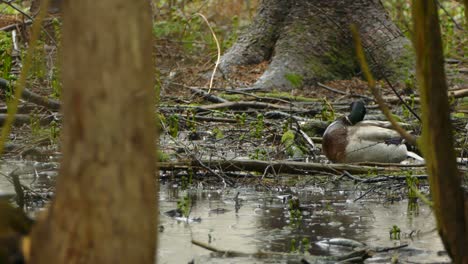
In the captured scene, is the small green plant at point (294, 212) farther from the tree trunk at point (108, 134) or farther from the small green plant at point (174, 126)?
the tree trunk at point (108, 134)

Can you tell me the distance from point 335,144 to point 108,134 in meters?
5.92

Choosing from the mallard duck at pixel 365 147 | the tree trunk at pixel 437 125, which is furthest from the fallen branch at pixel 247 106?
the tree trunk at pixel 437 125

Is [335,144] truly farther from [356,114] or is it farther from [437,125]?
[437,125]

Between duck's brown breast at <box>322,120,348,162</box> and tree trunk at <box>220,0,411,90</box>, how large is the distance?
3.82 metres

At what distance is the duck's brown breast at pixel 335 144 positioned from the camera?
326 inches

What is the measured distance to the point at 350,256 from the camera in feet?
15.4

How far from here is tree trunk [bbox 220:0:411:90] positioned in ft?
41.4

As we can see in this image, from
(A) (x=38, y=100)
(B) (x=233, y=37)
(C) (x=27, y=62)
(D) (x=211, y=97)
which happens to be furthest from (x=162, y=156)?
(B) (x=233, y=37)

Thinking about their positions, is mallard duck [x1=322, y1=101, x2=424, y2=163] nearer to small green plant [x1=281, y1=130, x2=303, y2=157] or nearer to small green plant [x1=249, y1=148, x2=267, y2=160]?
small green plant [x1=281, y1=130, x2=303, y2=157]

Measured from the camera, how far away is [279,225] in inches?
234

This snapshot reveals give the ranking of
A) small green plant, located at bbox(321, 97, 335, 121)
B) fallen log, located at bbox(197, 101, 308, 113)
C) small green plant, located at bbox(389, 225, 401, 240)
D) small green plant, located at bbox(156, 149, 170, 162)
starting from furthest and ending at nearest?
fallen log, located at bbox(197, 101, 308, 113)
small green plant, located at bbox(321, 97, 335, 121)
small green plant, located at bbox(156, 149, 170, 162)
small green plant, located at bbox(389, 225, 401, 240)

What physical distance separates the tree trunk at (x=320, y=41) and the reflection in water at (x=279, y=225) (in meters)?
5.47

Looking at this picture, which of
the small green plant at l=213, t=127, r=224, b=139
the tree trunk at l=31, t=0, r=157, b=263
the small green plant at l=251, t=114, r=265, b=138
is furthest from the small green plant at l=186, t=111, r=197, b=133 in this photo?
the tree trunk at l=31, t=0, r=157, b=263

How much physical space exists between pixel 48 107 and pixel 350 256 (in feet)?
12.6
